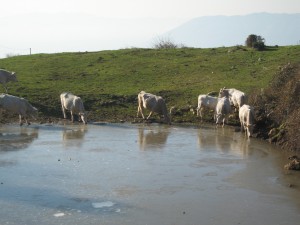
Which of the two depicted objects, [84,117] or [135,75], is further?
[135,75]

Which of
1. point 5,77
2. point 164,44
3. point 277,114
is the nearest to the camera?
point 277,114

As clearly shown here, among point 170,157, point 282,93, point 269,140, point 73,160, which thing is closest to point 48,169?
point 73,160

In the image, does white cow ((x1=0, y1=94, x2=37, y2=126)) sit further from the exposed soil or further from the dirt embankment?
the dirt embankment

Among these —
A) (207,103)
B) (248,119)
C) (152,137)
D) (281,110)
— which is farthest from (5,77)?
(281,110)

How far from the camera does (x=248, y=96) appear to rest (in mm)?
26828

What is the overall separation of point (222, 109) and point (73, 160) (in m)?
9.40

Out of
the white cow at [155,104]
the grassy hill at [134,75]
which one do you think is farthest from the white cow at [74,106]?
the white cow at [155,104]

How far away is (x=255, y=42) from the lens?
4166cm

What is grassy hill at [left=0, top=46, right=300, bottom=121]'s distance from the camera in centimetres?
2936

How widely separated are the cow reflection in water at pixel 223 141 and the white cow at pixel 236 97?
7.57ft

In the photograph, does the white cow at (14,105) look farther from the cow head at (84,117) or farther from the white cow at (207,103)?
the white cow at (207,103)

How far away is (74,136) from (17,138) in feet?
7.44

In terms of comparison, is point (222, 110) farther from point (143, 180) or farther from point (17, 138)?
point (143, 180)

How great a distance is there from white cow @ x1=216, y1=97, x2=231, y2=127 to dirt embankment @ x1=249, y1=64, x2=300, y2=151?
130cm
